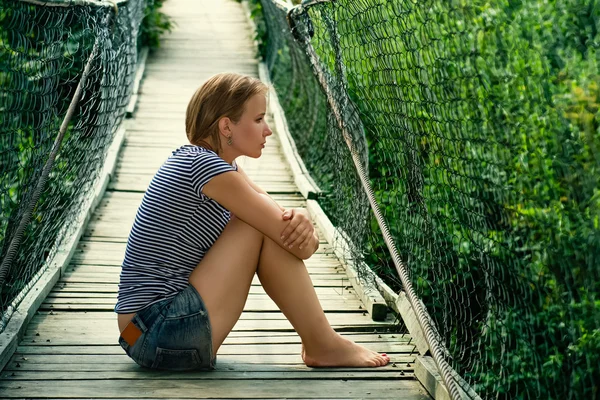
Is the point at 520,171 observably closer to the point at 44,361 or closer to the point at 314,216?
the point at 44,361

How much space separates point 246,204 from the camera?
2.60 meters

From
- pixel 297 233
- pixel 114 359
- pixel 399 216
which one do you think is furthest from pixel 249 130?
pixel 399 216

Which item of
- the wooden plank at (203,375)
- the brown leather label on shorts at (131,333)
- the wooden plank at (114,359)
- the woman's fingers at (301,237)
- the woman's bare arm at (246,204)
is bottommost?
the wooden plank at (114,359)

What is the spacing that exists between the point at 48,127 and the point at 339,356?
1436mm

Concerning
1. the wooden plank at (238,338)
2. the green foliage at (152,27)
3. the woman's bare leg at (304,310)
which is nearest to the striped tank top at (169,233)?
the woman's bare leg at (304,310)

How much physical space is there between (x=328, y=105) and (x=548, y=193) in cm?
199

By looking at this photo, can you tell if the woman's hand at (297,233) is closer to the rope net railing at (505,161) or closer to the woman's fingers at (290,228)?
the woman's fingers at (290,228)

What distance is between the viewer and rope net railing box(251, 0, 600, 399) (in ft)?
7.27

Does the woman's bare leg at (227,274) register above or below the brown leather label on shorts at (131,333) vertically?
above

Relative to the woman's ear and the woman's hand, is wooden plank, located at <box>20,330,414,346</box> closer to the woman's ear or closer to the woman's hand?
the woman's hand

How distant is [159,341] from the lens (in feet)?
8.52

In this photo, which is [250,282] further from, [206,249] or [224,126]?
[224,126]

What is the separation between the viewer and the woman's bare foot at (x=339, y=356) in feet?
9.08

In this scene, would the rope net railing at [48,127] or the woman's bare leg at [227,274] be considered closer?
the woman's bare leg at [227,274]
